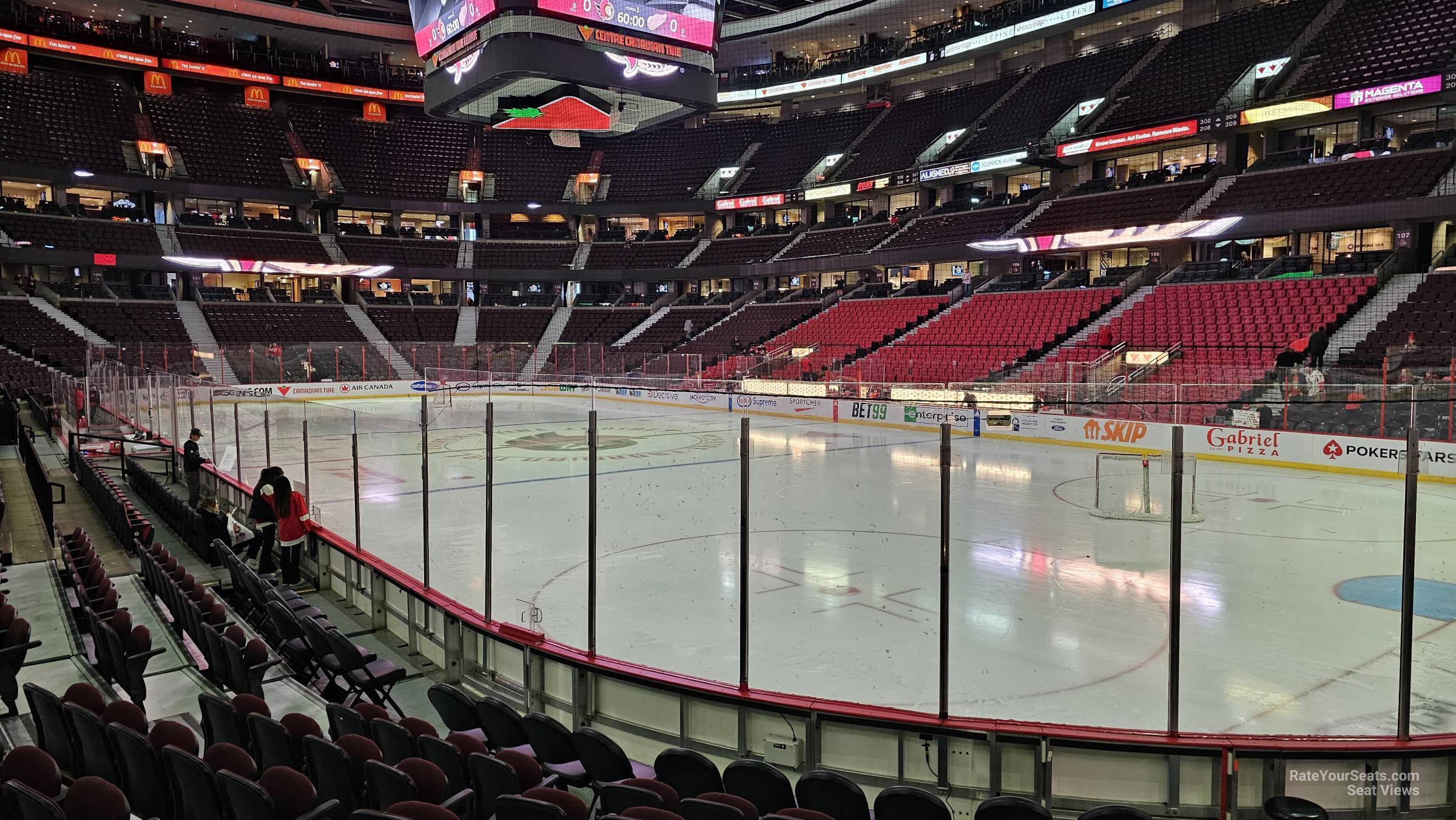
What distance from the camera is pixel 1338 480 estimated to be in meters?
15.3

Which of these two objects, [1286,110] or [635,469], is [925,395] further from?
[1286,110]

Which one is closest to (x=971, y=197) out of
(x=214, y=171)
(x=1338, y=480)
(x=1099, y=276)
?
(x=1099, y=276)

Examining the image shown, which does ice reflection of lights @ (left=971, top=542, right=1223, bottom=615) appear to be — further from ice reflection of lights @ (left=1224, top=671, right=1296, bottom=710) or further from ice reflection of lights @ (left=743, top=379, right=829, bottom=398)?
ice reflection of lights @ (left=743, top=379, right=829, bottom=398)

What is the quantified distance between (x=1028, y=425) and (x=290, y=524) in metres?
18.0

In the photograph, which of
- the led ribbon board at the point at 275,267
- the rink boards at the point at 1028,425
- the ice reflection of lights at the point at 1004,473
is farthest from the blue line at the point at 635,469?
the led ribbon board at the point at 275,267

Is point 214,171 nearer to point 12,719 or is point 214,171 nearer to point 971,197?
point 971,197

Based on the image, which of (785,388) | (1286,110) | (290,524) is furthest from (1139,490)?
(1286,110)

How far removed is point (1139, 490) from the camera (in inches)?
495

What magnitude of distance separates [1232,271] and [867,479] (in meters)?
18.1

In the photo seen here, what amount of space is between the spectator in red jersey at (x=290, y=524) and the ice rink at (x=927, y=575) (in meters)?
0.27

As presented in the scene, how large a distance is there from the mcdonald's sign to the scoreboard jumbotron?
37870mm

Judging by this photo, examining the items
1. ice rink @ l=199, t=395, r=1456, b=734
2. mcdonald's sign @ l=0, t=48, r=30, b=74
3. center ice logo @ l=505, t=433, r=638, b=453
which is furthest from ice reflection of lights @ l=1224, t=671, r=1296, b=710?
mcdonald's sign @ l=0, t=48, r=30, b=74

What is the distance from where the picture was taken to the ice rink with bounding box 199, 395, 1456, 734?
6395 millimetres

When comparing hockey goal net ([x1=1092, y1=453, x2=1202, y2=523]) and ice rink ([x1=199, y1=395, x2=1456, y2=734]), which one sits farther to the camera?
hockey goal net ([x1=1092, y1=453, x2=1202, y2=523])
